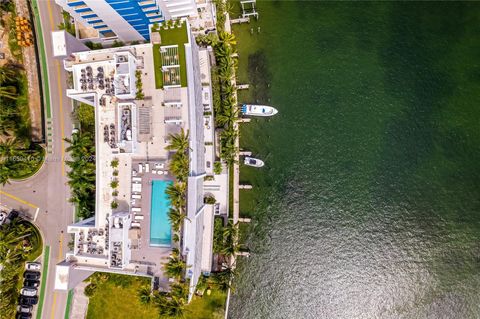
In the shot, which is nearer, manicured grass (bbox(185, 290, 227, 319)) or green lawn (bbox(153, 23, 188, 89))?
green lawn (bbox(153, 23, 188, 89))

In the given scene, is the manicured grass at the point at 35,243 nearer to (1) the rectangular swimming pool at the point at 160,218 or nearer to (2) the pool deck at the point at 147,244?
(2) the pool deck at the point at 147,244

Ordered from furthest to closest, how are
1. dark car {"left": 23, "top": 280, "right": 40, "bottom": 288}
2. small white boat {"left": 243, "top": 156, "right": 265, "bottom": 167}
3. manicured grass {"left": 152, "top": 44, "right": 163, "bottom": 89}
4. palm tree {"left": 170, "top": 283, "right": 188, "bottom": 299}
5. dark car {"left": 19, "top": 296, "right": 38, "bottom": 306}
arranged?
small white boat {"left": 243, "top": 156, "right": 265, "bottom": 167}
dark car {"left": 23, "top": 280, "right": 40, "bottom": 288}
dark car {"left": 19, "top": 296, "right": 38, "bottom": 306}
manicured grass {"left": 152, "top": 44, "right": 163, "bottom": 89}
palm tree {"left": 170, "top": 283, "right": 188, "bottom": 299}

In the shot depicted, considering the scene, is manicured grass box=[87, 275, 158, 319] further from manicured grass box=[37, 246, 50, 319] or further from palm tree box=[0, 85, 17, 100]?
palm tree box=[0, 85, 17, 100]

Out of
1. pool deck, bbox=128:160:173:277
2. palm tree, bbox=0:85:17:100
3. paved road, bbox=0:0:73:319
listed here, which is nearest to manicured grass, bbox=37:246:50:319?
paved road, bbox=0:0:73:319

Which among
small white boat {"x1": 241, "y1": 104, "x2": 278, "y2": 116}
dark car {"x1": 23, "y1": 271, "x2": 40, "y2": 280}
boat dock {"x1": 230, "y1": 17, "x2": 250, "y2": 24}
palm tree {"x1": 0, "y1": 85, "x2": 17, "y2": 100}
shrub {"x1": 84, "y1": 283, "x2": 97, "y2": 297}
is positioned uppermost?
boat dock {"x1": 230, "y1": 17, "x2": 250, "y2": 24}

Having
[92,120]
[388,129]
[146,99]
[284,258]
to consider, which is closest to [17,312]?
[92,120]

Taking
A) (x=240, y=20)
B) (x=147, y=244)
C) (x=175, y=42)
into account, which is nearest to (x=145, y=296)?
(x=147, y=244)

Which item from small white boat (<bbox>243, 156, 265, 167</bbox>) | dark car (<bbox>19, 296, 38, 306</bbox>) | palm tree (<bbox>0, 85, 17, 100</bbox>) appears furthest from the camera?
small white boat (<bbox>243, 156, 265, 167</bbox>)

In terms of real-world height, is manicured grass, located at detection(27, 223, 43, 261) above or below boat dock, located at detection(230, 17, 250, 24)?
below
